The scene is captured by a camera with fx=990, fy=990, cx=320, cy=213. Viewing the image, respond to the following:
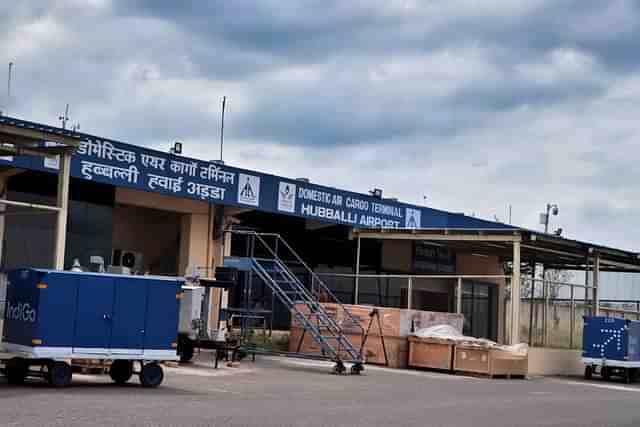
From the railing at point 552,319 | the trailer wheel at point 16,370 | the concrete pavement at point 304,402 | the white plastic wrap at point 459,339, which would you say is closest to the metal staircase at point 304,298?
the concrete pavement at point 304,402

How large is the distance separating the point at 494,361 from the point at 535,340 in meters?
6.22

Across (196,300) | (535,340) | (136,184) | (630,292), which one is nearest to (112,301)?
(196,300)

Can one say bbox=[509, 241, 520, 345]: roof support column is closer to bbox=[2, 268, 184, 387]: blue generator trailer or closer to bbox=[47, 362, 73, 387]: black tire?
bbox=[2, 268, 184, 387]: blue generator trailer

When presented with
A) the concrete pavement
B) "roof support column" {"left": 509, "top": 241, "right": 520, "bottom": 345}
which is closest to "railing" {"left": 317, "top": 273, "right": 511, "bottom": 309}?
"roof support column" {"left": 509, "top": 241, "right": 520, "bottom": 345}

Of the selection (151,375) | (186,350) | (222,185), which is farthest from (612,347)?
(151,375)

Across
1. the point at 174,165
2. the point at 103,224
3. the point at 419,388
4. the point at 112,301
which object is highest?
the point at 174,165

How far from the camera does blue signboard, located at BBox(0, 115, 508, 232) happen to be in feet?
82.6

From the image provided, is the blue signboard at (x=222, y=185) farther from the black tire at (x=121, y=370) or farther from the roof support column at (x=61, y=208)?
the black tire at (x=121, y=370)

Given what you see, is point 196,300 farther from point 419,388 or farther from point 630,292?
point 630,292

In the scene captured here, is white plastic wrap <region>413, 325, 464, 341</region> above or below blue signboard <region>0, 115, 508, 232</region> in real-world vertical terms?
below

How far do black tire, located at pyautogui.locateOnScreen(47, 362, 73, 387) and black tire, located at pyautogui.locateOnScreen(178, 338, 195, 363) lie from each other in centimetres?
743

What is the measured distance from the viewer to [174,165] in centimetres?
2731

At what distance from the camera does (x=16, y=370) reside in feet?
56.6

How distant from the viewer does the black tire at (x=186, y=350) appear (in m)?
24.7
